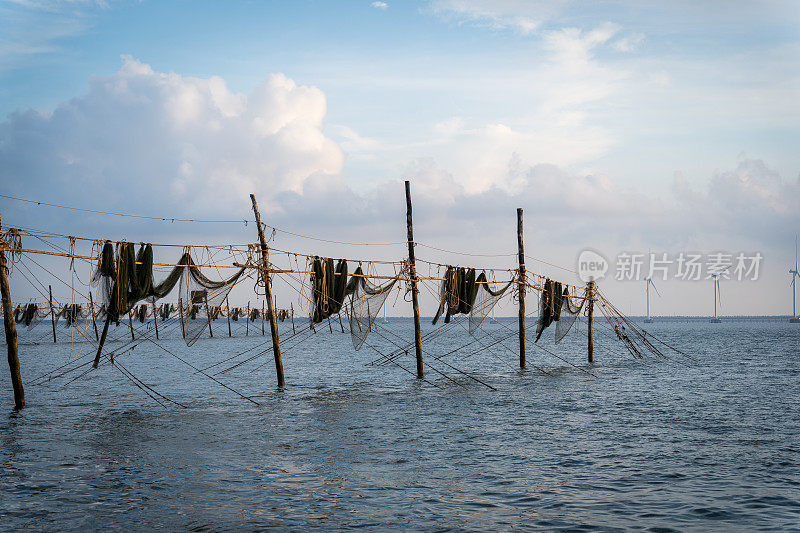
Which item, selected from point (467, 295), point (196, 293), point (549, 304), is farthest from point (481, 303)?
point (196, 293)

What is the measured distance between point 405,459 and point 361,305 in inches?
403

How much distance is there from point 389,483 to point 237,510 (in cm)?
316

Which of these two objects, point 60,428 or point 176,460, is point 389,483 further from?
point 60,428

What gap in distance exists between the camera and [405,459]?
14523 mm

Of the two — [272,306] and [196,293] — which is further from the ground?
[196,293]

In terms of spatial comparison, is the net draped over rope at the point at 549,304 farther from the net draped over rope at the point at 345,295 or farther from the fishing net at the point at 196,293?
the fishing net at the point at 196,293

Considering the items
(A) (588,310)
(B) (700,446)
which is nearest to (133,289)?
(B) (700,446)

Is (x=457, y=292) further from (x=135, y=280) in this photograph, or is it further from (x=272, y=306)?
(x=135, y=280)

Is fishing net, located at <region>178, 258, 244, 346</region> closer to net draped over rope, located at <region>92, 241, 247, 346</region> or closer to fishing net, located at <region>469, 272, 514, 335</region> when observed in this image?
net draped over rope, located at <region>92, 241, 247, 346</region>

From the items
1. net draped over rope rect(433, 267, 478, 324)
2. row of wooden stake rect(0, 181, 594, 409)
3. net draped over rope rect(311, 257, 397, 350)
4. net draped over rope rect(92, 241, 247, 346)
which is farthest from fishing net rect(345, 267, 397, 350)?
net draped over rope rect(92, 241, 247, 346)

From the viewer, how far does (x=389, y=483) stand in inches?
493

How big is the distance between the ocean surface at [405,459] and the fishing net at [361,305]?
291 centimetres

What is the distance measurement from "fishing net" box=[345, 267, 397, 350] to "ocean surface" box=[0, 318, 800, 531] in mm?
2910

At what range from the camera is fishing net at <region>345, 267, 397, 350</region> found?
78.6ft
